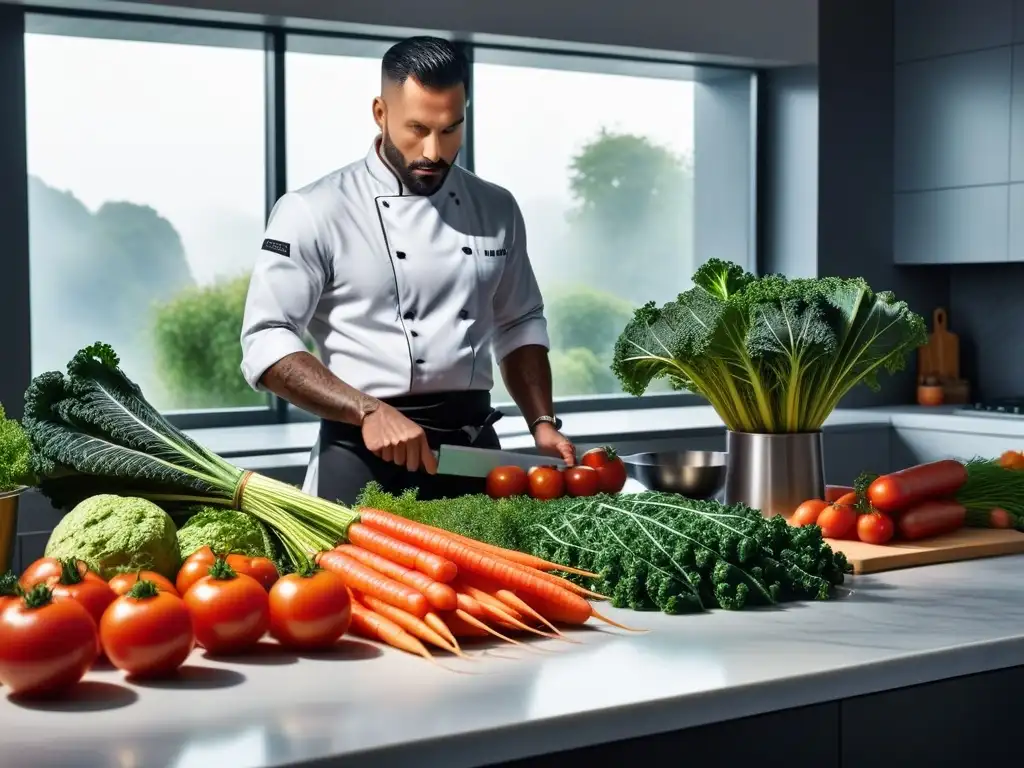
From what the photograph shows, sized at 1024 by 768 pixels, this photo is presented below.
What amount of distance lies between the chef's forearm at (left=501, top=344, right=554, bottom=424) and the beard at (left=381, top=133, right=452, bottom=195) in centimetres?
38

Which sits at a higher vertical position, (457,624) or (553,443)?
(553,443)

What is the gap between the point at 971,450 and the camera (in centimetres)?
446

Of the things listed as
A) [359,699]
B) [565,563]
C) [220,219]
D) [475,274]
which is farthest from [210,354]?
[359,699]

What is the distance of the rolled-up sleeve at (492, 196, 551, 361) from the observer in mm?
2758

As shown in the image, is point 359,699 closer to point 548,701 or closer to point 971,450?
point 548,701

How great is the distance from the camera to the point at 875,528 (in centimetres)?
188

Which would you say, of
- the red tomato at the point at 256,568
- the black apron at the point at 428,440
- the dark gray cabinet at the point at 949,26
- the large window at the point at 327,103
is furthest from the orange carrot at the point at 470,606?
the dark gray cabinet at the point at 949,26

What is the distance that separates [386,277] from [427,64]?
46 centimetres

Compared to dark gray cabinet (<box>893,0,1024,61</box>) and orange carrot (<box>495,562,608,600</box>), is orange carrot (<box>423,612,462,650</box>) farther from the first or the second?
dark gray cabinet (<box>893,0,1024,61</box>)

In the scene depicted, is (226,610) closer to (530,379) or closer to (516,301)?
(530,379)

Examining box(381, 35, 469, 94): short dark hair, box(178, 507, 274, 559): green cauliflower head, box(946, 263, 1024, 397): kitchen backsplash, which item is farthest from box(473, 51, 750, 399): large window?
box(178, 507, 274, 559): green cauliflower head

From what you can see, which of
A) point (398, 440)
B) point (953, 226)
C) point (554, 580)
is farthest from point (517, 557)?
point (953, 226)

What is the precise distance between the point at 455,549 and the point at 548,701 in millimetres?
308

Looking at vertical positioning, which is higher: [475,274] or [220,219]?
[220,219]
